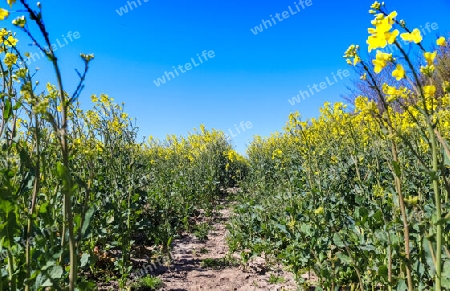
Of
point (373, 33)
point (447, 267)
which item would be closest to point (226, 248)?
point (447, 267)

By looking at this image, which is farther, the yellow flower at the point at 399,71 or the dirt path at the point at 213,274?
the dirt path at the point at 213,274

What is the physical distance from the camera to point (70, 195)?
1.05m

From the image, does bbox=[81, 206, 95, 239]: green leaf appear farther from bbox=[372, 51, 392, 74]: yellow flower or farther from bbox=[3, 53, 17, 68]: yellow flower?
bbox=[372, 51, 392, 74]: yellow flower

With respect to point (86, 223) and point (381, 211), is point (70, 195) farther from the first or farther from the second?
point (381, 211)

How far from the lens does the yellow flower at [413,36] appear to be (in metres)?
1.17

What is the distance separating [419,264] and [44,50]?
79.1 inches

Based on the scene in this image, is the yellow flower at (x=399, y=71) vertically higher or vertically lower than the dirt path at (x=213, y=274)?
higher

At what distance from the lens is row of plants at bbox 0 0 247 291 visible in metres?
1.25

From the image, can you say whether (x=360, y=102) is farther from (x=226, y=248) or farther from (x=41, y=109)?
(x=226, y=248)

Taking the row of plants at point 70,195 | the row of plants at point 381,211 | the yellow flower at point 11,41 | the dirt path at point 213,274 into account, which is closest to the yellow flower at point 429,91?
the row of plants at point 381,211

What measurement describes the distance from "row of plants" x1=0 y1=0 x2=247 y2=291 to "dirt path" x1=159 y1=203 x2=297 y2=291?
1.06ft

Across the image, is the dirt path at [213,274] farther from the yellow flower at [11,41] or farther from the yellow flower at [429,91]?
the yellow flower at [11,41]

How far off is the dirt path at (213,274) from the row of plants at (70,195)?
1.06 feet

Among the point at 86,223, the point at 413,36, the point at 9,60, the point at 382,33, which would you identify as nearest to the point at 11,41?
the point at 9,60
